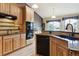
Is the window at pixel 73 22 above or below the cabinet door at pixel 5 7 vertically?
below

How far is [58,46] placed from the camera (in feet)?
5.90

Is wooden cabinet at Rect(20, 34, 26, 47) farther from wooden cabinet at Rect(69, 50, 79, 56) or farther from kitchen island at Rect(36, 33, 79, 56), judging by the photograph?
wooden cabinet at Rect(69, 50, 79, 56)

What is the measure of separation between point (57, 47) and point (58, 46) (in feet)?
0.08

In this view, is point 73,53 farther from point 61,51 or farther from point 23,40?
point 23,40

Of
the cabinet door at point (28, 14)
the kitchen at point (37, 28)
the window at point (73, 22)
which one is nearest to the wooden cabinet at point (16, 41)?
the kitchen at point (37, 28)

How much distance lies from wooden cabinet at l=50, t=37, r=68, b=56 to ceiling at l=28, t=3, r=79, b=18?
1.40ft

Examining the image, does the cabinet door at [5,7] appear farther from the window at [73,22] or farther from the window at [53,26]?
the window at [73,22]

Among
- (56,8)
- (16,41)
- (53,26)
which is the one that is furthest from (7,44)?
(56,8)

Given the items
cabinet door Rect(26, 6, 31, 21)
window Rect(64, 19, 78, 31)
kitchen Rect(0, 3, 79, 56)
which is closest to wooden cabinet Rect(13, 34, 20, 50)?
kitchen Rect(0, 3, 79, 56)

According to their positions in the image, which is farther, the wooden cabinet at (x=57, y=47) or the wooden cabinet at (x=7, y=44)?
the wooden cabinet at (x=57, y=47)

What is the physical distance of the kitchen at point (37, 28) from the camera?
1584 millimetres

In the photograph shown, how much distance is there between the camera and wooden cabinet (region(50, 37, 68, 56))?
1.70 meters

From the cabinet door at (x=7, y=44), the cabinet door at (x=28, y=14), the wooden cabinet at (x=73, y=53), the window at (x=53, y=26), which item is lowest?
the wooden cabinet at (x=73, y=53)

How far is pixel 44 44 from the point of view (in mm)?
1810
